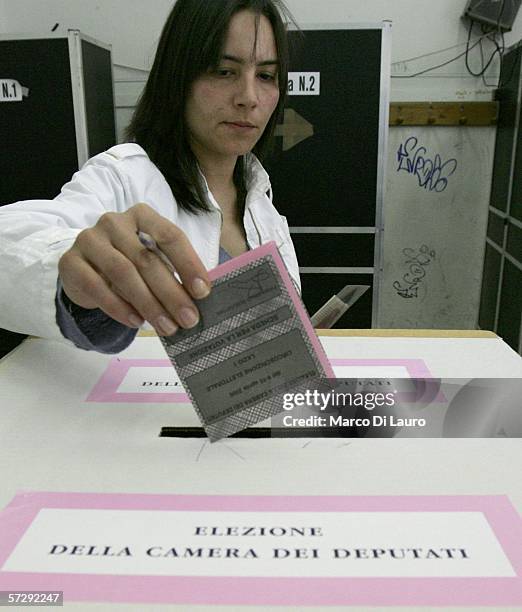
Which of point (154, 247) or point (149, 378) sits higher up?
point (154, 247)

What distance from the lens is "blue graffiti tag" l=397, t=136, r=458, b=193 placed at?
252cm

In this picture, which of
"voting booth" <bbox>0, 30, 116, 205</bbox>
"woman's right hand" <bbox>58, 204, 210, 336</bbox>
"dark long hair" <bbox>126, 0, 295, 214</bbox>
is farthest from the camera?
"voting booth" <bbox>0, 30, 116, 205</bbox>

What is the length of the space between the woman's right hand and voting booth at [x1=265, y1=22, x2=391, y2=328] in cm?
166

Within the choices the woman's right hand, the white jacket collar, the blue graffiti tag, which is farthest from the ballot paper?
the blue graffiti tag

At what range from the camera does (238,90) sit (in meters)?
1.10

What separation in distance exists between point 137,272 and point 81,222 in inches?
12.4

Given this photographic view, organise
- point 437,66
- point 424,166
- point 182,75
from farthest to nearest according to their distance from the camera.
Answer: point 424,166
point 437,66
point 182,75

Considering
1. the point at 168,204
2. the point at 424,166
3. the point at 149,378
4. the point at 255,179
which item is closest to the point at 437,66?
the point at 424,166

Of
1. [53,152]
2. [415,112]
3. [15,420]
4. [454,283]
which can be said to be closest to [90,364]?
[15,420]

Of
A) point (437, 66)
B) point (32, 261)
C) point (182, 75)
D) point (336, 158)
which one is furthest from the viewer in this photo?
point (437, 66)

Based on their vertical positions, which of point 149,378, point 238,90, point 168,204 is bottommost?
point 149,378

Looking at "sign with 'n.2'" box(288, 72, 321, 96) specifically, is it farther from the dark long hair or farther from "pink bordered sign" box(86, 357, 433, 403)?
"pink bordered sign" box(86, 357, 433, 403)

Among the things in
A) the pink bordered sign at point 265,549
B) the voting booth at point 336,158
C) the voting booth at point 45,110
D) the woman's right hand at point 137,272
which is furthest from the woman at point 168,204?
the voting booth at point 45,110

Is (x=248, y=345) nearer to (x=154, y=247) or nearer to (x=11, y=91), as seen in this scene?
(x=154, y=247)
